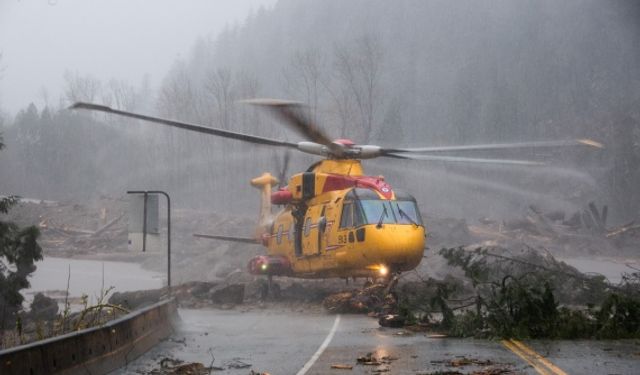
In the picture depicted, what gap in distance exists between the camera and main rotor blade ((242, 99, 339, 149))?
1723 cm

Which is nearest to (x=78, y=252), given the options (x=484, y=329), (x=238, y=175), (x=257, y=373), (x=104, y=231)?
(x=104, y=231)

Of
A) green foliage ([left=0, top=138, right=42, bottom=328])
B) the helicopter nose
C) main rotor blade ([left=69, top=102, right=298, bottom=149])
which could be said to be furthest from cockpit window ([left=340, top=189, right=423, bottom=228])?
green foliage ([left=0, top=138, right=42, bottom=328])

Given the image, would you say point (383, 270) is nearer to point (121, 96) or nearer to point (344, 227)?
point (344, 227)

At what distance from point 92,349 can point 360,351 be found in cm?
444

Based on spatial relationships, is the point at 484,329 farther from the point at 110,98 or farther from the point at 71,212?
the point at 110,98

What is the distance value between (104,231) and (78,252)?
4003 mm

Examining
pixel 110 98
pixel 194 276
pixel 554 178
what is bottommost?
pixel 194 276

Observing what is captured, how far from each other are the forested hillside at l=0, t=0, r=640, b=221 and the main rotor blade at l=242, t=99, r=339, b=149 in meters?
39.6

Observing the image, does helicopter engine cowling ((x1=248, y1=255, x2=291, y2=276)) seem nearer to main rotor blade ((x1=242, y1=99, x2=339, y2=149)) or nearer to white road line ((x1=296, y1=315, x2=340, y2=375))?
main rotor blade ((x1=242, y1=99, x2=339, y2=149))

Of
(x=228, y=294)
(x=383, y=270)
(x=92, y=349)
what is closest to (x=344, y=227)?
(x=383, y=270)

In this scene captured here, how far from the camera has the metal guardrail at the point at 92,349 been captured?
882 centimetres

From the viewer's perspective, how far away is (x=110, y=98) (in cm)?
10481

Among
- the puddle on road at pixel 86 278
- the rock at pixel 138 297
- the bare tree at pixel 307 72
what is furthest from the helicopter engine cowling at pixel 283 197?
the bare tree at pixel 307 72

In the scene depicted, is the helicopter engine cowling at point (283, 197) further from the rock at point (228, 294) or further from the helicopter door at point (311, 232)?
the rock at point (228, 294)
